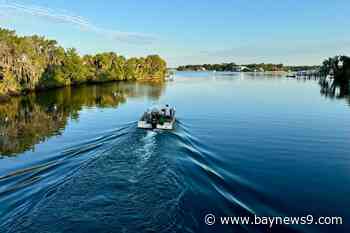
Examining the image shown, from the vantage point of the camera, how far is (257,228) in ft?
38.5

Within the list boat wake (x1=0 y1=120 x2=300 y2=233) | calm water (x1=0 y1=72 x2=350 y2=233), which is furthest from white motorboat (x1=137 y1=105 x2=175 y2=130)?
boat wake (x1=0 y1=120 x2=300 y2=233)

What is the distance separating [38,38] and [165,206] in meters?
95.9

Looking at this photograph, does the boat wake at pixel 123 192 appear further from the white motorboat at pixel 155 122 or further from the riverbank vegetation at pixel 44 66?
the riverbank vegetation at pixel 44 66

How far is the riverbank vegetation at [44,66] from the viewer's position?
67375mm

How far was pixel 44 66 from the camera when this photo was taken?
87.9 m

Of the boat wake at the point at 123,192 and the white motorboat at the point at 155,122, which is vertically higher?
the white motorboat at the point at 155,122

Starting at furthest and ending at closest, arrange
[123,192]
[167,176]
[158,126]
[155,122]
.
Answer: [155,122] < [158,126] < [167,176] < [123,192]

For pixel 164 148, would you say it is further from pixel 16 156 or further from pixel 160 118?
pixel 16 156

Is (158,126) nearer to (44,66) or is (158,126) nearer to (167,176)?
(167,176)

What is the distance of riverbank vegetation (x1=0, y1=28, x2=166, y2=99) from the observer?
67.4 meters

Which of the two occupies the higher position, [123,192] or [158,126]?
[158,126]

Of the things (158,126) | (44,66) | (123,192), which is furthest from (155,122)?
(44,66)

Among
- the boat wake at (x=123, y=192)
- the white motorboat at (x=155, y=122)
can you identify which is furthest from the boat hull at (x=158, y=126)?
the boat wake at (x=123, y=192)

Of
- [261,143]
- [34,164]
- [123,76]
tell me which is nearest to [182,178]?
[34,164]
